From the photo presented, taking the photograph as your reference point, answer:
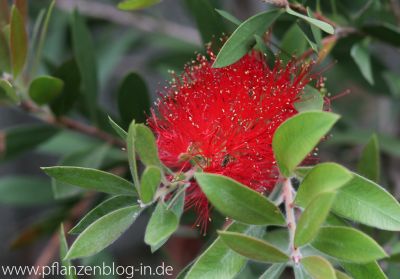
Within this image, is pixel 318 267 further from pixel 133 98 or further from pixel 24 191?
pixel 24 191

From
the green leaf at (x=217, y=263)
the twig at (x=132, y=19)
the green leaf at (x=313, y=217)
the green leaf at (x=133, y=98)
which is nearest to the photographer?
the green leaf at (x=313, y=217)

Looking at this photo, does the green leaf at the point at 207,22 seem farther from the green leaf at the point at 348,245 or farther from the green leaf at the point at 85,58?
the green leaf at the point at 348,245

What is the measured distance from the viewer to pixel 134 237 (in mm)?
2506

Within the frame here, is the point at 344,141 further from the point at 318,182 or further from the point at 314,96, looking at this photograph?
the point at 318,182

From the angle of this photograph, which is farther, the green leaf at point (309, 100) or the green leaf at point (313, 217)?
the green leaf at point (309, 100)

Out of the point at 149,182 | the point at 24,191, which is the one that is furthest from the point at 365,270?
the point at 24,191

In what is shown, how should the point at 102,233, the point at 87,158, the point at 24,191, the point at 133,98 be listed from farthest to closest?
the point at 24,191, the point at 87,158, the point at 133,98, the point at 102,233

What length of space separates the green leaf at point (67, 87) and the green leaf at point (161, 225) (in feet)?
1.67

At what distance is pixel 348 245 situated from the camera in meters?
0.80

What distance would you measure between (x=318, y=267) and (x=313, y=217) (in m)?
0.08

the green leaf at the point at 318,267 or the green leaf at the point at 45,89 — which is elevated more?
the green leaf at the point at 318,267

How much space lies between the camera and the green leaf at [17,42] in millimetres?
1072

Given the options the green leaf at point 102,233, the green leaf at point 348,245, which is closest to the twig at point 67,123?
the green leaf at point 102,233

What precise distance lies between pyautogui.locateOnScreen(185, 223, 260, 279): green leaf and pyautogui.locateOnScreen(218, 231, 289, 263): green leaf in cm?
4
